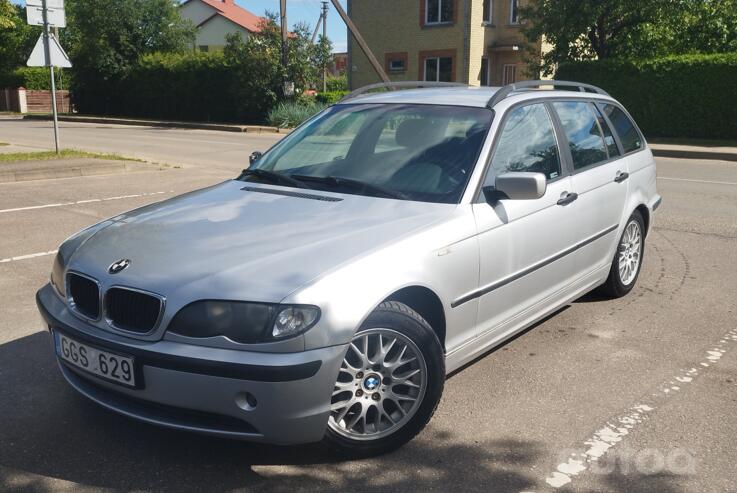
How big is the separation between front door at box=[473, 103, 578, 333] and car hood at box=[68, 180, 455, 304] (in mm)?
367

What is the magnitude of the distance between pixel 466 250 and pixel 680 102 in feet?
63.6

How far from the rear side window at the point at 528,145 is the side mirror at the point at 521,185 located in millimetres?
183

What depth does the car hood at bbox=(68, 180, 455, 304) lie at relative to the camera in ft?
9.96

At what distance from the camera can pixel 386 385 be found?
334 centimetres

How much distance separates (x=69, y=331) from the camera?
3.31 metres

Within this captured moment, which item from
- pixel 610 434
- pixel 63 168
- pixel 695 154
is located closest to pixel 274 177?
pixel 610 434

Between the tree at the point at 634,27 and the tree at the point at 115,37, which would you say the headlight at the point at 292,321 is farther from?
the tree at the point at 115,37

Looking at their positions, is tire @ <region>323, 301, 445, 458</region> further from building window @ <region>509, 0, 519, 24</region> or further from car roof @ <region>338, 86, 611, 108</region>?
building window @ <region>509, 0, 519, 24</region>

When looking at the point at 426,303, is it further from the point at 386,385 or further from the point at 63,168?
the point at 63,168

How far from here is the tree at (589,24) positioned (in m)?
22.0

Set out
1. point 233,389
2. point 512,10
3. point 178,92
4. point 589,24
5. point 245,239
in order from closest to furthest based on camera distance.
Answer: point 233,389, point 245,239, point 589,24, point 512,10, point 178,92

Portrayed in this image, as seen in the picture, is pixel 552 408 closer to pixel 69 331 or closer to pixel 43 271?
pixel 69 331

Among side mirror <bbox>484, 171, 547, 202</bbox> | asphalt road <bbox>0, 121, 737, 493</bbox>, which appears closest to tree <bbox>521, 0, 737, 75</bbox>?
asphalt road <bbox>0, 121, 737, 493</bbox>

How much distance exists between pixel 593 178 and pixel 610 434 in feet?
6.61
